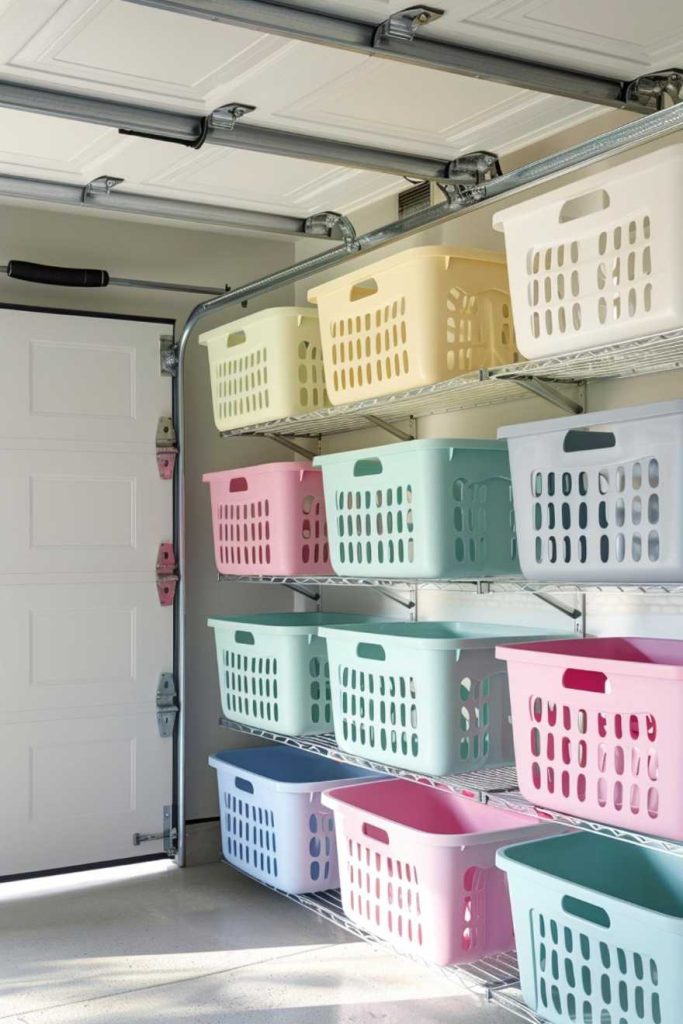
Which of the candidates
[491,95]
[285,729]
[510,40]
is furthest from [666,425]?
[285,729]

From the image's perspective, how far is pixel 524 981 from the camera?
8.96 ft

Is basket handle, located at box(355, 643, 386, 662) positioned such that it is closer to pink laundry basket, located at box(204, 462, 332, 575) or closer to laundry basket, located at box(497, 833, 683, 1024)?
pink laundry basket, located at box(204, 462, 332, 575)

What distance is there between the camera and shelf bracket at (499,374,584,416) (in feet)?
9.83

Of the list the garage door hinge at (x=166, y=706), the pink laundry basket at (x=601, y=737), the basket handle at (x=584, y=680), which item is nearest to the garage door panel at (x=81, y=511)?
the garage door hinge at (x=166, y=706)

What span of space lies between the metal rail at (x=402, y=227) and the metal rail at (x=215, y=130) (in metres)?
0.20

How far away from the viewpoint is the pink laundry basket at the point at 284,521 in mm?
3943

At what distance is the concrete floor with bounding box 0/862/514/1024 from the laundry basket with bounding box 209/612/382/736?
2.05 ft

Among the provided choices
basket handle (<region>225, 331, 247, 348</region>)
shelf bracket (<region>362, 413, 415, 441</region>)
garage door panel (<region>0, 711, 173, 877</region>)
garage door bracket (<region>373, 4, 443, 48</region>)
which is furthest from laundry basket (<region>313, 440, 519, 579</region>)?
garage door panel (<region>0, 711, 173, 877</region>)

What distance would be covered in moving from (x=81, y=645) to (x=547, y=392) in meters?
2.11

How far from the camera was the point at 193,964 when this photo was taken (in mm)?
3482

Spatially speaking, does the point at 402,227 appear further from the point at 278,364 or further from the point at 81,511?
the point at 81,511

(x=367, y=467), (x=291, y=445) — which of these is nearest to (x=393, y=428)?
(x=367, y=467)

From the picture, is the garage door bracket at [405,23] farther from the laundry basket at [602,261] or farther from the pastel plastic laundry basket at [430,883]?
the pastel plastic laundry basket at [430,883]

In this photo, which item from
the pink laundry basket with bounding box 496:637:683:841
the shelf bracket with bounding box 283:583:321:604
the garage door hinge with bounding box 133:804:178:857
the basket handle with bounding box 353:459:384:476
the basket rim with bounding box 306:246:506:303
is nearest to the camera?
the pink laundry basket with bounding box 496:637:683:841
